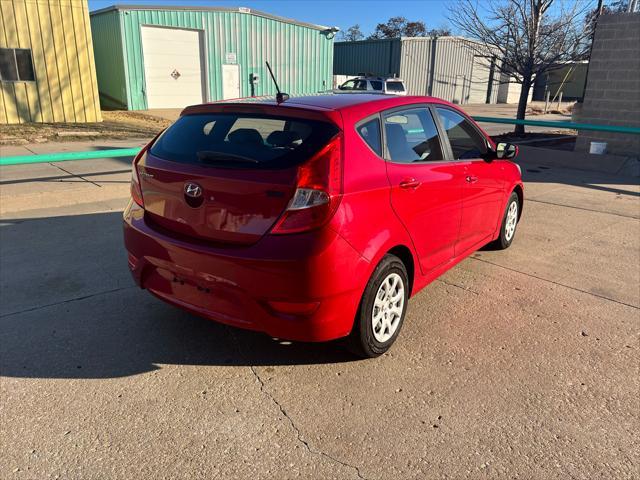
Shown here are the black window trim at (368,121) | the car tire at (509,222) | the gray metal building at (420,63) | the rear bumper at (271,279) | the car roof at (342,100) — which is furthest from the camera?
the gray metal building at (420,63)

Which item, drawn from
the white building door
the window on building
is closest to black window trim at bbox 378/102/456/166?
the window on building

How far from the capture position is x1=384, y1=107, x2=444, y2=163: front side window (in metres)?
3.46

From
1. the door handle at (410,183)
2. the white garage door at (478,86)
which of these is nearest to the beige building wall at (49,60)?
the door handle at (410,183)

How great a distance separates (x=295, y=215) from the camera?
2.81 metres

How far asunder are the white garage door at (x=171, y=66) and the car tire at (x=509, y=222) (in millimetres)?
21445

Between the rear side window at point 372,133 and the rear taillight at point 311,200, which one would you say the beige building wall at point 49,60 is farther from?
the rear taillight at point 311,200

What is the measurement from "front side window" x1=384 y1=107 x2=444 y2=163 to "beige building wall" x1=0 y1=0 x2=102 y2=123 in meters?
16.2

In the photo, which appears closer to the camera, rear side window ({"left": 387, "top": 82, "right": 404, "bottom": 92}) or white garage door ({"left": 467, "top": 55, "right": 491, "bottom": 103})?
rear side window ({"left": 387, "top": 82, "right": 404, "bottom": 92})

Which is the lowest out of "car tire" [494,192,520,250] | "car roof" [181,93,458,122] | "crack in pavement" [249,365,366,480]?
"crack in pavement" [249,365,366,480]

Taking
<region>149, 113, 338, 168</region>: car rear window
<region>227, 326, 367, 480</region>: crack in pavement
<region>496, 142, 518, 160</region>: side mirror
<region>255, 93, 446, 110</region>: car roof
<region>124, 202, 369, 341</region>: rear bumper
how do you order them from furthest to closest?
<region>496, 142, 518, 160</region>: side mirror → <region>255, 93, 446, 110</region>: car roof → <region>149, 113, 338, 168</region>: car rear window → <region>124, 202, 369, 341</region>: rear bumper → <region>227, 326, 367, 480</region>: crack in pavement

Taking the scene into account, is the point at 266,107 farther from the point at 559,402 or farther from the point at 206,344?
the point at 559,402

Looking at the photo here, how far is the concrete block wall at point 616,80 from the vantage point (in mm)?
11234

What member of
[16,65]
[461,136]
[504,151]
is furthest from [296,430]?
[16,65]

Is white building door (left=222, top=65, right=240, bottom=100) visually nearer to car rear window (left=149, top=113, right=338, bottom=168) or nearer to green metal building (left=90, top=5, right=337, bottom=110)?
green metal building (left=90, top=5, right=337, bottom=110)
